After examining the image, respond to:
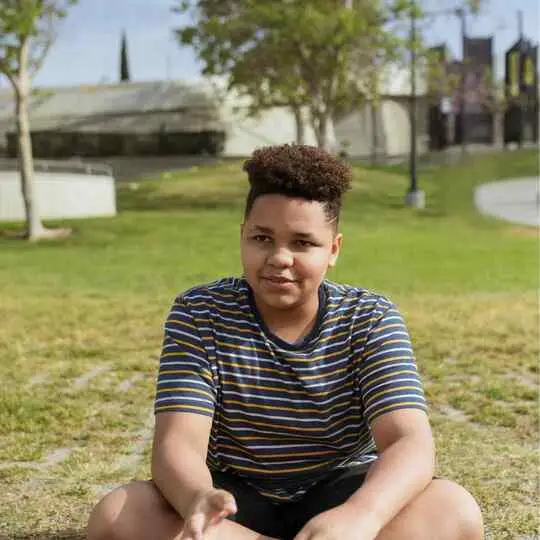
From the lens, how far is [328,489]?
2.43 meters

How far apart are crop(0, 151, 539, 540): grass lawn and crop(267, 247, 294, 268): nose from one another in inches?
58.6

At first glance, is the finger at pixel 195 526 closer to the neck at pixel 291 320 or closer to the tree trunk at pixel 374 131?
the neck at pixel 291 320

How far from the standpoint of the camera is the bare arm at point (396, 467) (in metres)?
2.13

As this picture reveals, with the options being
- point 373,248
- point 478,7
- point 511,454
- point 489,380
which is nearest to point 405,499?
point 511,454

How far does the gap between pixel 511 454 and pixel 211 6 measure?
1031 inches

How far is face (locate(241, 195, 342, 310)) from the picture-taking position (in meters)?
2.37

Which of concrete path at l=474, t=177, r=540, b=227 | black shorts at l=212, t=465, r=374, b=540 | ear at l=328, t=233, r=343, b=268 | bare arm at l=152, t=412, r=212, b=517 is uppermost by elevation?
ear at l=328, t=233, r=343, b=268

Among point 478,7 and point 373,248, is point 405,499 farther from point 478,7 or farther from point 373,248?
point 478,7

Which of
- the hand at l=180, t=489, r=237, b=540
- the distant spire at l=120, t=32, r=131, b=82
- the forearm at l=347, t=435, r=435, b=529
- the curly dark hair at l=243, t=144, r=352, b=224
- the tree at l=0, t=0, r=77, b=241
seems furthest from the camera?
the distant spire at l=120, t=32, r=131, b=82

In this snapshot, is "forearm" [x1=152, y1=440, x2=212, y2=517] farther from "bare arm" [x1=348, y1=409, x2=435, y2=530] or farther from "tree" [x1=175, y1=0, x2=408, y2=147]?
"tree" [x1=175, y1=0, x2=408, y2=147]

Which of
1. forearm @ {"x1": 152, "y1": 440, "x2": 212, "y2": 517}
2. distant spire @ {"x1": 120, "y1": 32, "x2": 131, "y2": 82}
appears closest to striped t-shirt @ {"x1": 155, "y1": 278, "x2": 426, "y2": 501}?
forearm @ {"x1": 152, "y1": 440, "x2": 212, "y2": 517}

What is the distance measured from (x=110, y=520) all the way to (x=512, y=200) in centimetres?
2485

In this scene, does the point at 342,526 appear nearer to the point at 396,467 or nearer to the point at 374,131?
the point at 396,467

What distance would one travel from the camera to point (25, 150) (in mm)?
19500
